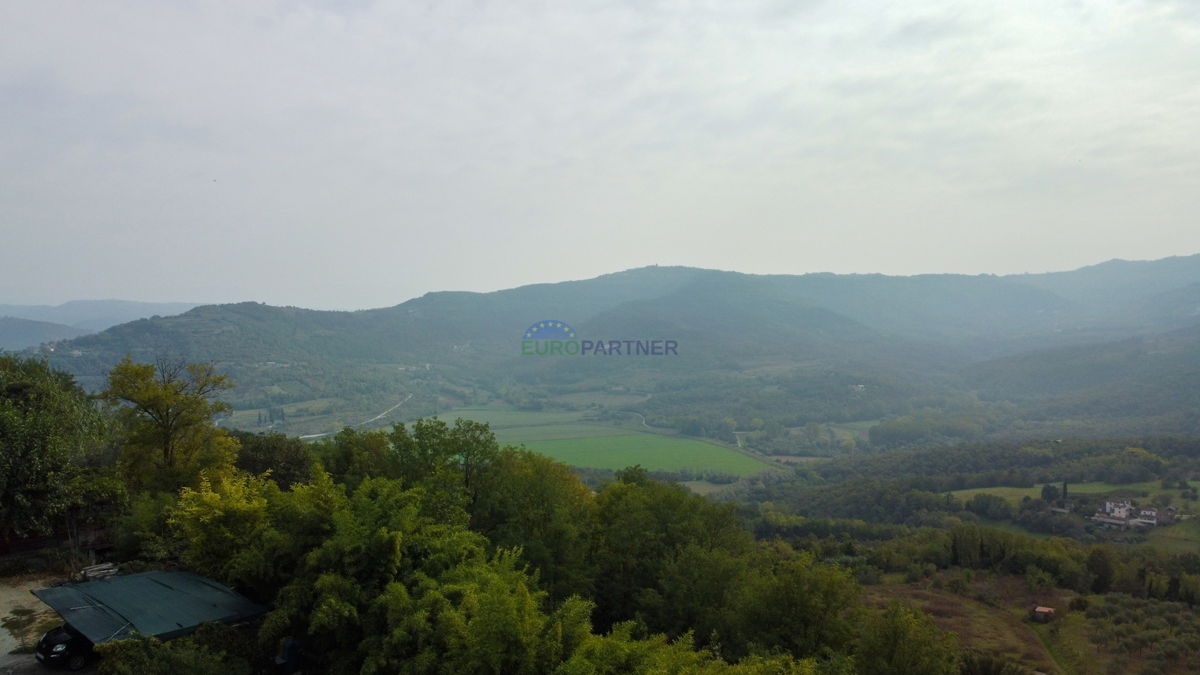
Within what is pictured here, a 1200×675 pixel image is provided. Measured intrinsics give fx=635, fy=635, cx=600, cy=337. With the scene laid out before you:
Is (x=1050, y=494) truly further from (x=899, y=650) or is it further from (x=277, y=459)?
(x=277, y=459)

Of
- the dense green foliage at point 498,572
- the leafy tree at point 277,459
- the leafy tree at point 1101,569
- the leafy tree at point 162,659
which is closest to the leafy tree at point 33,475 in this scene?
the dense green foliage at point 498,572

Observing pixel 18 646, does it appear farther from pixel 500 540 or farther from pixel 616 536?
pixel 616 536

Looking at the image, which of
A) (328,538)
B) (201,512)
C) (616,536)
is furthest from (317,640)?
(616,536)

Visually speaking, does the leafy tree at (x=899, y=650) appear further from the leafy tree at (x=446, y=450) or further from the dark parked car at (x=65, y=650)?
the dark parked car at (x=65, y=650)

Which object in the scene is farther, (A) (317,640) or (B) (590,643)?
(A) (317,640)

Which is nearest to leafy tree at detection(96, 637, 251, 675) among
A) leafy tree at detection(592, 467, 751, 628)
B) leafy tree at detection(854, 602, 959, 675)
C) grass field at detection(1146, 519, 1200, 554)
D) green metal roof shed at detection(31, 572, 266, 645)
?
green metal roof shed at detection(31, 572, 266, 645)

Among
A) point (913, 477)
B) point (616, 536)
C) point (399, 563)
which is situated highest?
point (399, 563)
